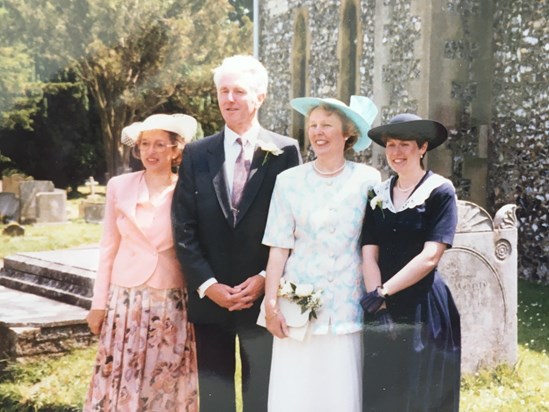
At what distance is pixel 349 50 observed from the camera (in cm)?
482

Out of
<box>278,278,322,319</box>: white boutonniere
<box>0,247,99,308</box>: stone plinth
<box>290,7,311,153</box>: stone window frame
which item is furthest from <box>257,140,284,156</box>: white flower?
<box>0,247,99,308</box>: stone plinth

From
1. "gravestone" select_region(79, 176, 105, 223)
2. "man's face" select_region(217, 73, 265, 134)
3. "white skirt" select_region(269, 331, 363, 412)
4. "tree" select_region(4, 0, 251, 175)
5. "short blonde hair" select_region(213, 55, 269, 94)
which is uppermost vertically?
"tree" select_region(4, 0, 251, 175)

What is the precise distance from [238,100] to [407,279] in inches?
40.8

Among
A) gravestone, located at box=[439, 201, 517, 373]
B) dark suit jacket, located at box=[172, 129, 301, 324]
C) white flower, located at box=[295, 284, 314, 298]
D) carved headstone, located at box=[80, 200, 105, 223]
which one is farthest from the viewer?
gravestone, located at box=[439, 201, 517, 373]

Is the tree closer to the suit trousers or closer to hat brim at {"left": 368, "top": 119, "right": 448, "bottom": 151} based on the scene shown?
the suit trousers

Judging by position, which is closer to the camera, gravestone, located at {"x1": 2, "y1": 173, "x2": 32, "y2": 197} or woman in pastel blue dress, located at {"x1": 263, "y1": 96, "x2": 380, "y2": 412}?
woman in pastel blue dress, located at {"x1": 263, "y1": 96, "x2": 380, "y2": 412}

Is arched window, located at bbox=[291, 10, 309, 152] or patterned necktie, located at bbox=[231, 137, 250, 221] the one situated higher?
arched window, located at bbox=[291, 10, 309, 152]

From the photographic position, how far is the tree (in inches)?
151

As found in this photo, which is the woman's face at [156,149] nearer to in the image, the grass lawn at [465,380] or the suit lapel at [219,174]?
the suit lapel at [219,174]

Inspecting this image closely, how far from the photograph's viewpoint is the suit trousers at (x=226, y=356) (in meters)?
2.99

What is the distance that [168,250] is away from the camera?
307cm

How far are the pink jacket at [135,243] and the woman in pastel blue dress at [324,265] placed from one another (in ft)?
1.75

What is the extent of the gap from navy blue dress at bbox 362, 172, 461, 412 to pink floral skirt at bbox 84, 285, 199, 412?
889 millimetres

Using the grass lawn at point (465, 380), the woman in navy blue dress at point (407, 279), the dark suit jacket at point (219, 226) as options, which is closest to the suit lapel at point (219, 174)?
the dark suit jacket at point (219, 226)
